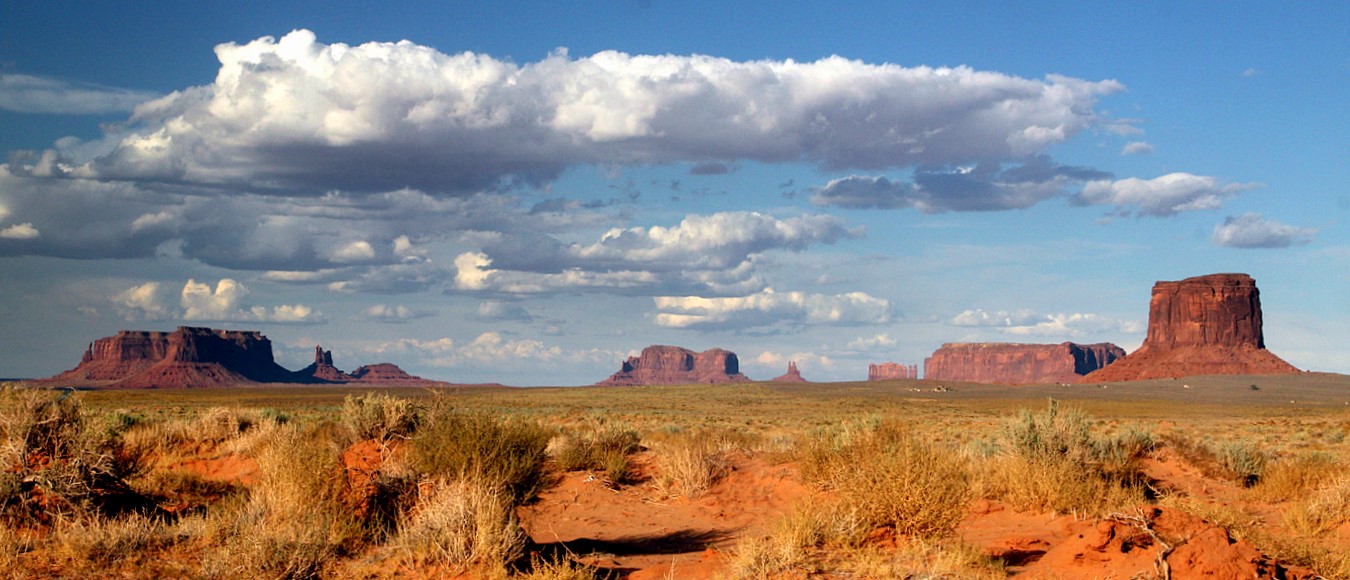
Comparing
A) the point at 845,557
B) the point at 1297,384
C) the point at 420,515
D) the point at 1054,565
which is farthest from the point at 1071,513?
the point at 1297,384

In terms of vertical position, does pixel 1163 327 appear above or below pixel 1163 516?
above

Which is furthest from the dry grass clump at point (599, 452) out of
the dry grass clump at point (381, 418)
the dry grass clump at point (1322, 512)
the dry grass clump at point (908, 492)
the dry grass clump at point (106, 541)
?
the dry grass clump at point (1322, 512)

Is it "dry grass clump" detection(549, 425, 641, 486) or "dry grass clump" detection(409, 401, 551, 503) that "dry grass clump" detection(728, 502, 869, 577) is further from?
"dry grass clump" detection(549, 425, 641, 486)

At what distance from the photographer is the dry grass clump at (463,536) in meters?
9.23

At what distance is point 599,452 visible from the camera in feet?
60.8

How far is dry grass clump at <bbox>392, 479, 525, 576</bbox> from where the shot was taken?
9234mm

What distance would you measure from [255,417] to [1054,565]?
18.7 meters

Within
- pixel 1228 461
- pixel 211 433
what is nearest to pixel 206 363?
pixel 211 433

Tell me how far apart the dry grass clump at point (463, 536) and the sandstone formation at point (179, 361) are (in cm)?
18266

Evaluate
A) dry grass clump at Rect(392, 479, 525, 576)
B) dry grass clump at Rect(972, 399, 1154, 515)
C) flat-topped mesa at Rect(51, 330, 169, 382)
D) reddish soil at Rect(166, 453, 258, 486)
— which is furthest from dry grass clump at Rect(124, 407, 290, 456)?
flat-topped mesa at Rect(51, 330, 169, 382)

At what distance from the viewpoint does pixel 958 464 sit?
12.9 m

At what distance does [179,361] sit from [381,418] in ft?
612

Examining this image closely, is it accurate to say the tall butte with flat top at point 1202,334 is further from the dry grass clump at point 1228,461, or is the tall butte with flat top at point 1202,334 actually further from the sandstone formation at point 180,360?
the sandstone formation at point 180,360

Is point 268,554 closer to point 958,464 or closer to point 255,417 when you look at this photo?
point 958,464
